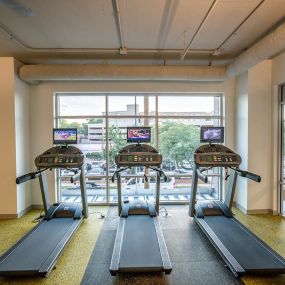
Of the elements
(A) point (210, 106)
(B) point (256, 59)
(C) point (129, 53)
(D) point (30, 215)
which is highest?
(C) point (129, 53)

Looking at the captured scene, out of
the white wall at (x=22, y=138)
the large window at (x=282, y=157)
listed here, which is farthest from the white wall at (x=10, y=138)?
the large window at (x=282, y=157)

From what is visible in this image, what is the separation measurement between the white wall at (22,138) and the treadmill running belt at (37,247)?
1369 millimetres

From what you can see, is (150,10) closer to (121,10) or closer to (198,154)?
(121,10)

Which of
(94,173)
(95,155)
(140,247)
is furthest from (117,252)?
(95,155)

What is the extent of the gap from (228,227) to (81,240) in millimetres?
2692

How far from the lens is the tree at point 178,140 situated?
6.05m

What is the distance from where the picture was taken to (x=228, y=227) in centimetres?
411

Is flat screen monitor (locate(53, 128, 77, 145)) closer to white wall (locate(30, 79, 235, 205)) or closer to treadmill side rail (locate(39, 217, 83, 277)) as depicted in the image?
white wall (locate(30, 79, 235, 205))

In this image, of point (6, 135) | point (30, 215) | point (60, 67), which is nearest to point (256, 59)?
point (60, 67)

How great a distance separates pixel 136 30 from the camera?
3.87 meters

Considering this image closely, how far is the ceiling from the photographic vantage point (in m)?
3.16

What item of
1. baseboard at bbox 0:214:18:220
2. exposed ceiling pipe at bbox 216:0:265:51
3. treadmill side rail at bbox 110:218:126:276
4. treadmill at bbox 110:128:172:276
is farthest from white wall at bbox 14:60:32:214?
exposed ceiling pipe at bbox 216:0:265:51

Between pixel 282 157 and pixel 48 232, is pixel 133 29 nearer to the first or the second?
pixel 48 232

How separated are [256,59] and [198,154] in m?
2.06
